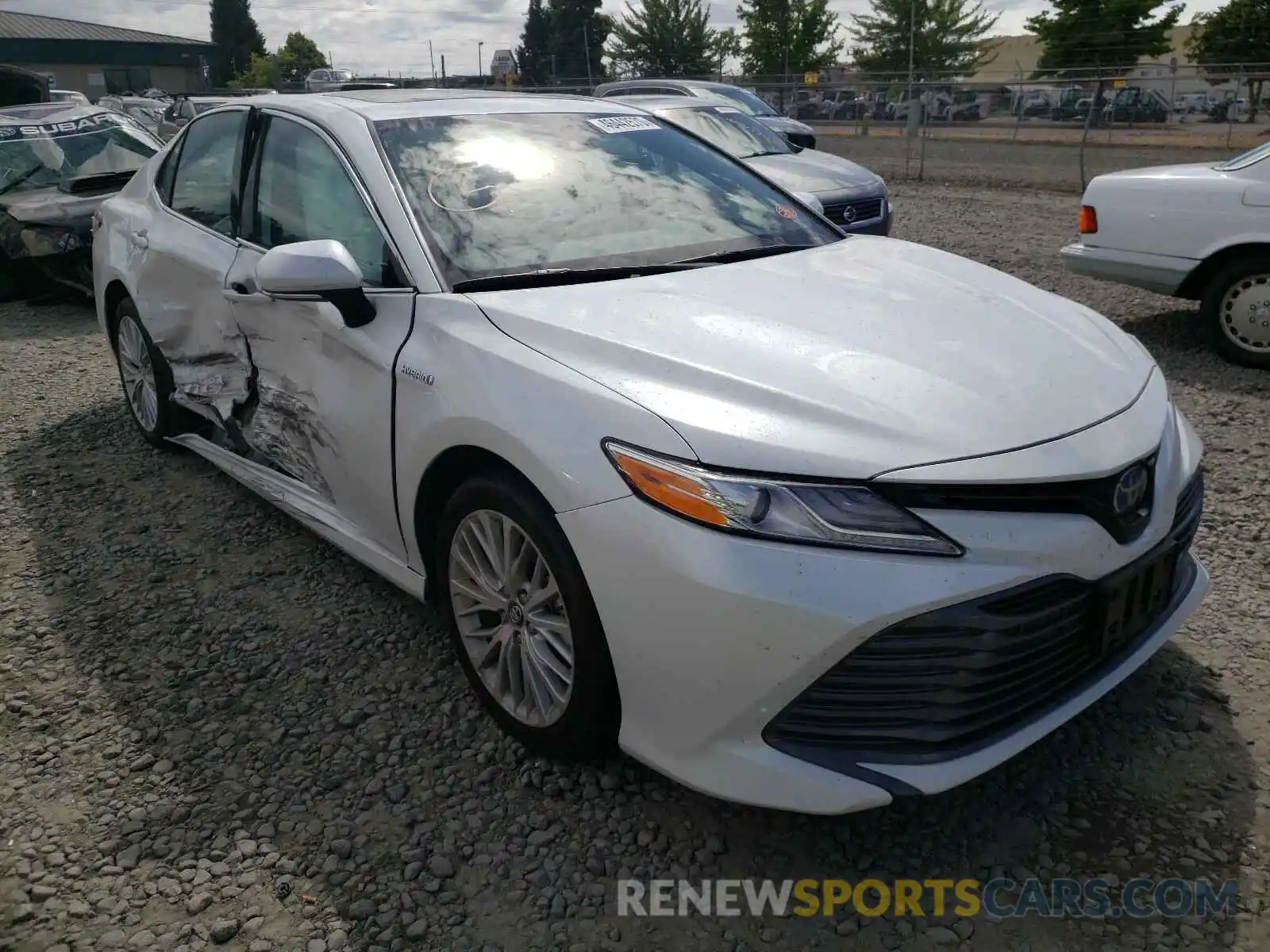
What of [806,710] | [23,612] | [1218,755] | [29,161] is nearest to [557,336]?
[806,710]

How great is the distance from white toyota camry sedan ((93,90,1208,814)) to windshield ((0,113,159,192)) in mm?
6906

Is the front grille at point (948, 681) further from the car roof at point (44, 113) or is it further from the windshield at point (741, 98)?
the windshield at point (741, 98)

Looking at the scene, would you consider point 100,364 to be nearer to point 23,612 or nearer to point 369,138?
point 23,612

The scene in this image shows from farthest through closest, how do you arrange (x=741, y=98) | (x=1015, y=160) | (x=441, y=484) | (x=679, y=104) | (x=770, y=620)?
(x=1015, y=160) → (x=741, y=98) → (x=679, y=104) → (x=441, y=484) → (x=770, y=620)

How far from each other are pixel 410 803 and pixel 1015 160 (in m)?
18.5

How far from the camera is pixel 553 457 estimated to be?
2336mm

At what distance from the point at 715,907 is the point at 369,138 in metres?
2.44

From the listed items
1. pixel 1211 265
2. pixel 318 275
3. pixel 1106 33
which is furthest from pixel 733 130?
pixel 1106 33

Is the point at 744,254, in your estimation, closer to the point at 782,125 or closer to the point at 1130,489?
the point at 1130,489

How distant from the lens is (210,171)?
4.24 m

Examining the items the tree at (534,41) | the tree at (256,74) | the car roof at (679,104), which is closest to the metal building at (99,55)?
the tree at (256,74)

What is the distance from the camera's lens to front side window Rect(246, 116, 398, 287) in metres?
3.06

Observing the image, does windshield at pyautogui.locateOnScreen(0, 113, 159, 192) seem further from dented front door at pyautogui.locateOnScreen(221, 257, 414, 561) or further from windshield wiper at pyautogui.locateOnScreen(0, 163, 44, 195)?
dented front door at pyautogui.locateOnScreen(221, 257, 414, 561)

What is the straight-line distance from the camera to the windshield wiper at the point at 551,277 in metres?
2.83
